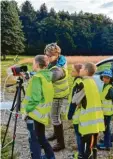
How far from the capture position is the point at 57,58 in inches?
230

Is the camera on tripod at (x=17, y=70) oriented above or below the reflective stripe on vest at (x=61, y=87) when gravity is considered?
above

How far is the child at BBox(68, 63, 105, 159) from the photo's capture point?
16.0 feet

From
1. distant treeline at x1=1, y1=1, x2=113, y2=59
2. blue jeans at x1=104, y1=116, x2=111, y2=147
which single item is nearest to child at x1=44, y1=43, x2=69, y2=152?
blue jeans at x1=104, y1=116, x2=111, y2=147

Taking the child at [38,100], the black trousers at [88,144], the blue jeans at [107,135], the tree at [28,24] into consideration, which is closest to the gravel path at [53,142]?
the blue jeans at [107,135]

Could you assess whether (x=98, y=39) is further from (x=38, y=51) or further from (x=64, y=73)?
(x=64, y=73)

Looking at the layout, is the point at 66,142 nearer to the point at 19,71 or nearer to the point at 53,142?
the point at 53,142

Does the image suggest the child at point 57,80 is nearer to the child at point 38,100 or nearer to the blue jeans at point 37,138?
the child at point 38,100

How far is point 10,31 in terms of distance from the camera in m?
49.6

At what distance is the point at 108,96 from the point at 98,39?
6193 cm

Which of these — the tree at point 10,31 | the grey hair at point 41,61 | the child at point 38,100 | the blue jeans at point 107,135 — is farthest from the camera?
the tree at point 10,31

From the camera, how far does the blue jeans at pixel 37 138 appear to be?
16.5ft

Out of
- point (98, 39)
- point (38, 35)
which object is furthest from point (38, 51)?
point (98, 39)

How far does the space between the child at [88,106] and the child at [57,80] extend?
75cm

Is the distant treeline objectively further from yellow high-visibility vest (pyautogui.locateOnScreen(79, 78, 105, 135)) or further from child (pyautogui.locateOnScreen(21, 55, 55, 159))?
yellow high-visibility vest (pyautogui.locateOnScreen(79, 78, 105, 135))
